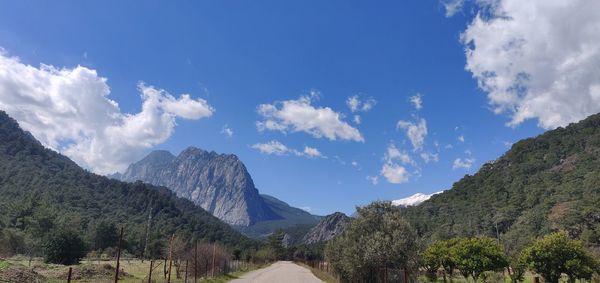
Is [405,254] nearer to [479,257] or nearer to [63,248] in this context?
[479,257]

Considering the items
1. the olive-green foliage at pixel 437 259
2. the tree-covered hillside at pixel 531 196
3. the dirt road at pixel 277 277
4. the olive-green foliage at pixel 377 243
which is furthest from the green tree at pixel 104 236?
the olive-green foliage at pixel 377 243

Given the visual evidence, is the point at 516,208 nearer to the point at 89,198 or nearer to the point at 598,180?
the point at 598,180

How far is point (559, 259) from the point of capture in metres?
32.9

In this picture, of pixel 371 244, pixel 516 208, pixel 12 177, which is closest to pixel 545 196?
pixel 516 208

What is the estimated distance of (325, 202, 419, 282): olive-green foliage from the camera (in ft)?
82.5

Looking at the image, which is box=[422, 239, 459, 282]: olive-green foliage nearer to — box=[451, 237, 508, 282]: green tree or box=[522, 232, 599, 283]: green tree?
box=[451, 237, 508, 282]: green tree

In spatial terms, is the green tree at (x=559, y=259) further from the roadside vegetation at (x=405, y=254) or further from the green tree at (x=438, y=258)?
the green tree at (x=438, y=258)

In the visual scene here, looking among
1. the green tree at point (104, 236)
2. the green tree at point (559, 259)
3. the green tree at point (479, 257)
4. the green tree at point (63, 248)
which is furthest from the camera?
the green tree at point (104, 236)

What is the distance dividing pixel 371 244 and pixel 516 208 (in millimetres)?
96793

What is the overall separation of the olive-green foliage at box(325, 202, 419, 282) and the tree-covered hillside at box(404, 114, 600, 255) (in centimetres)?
5495

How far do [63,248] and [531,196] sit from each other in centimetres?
10326

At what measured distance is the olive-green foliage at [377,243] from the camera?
25141mm

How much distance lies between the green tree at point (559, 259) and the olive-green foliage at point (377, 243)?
44.3ft

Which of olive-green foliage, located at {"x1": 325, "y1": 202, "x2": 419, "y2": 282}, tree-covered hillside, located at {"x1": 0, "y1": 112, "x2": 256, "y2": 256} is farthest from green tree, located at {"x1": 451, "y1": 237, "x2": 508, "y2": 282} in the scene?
tree-covered hillside, located at {"x1": 0, "y1": 112, "x2": 256, "y2": 256}
